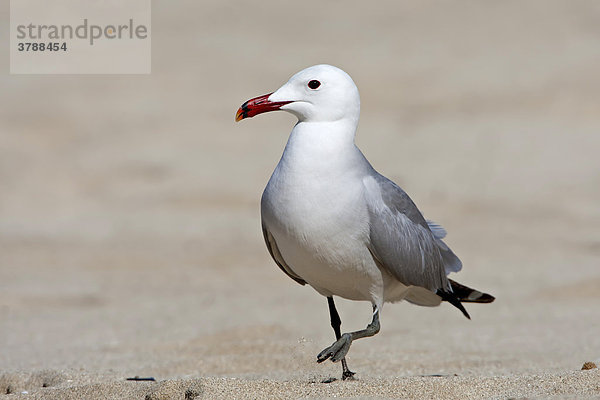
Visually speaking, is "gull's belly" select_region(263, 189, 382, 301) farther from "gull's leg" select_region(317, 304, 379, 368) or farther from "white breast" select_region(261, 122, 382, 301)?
"gull's leg" select_region(317, 304, 379, 368)

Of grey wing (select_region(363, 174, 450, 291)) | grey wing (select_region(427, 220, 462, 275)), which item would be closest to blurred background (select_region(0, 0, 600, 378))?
grey wing (select_region(427, 220, 462, 275))

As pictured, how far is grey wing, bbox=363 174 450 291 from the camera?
4293 millimetres

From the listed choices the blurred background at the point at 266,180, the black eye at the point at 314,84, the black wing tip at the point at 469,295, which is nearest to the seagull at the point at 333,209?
the black eye at the point at 314,84

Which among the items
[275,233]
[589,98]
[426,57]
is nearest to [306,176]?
[275,233]

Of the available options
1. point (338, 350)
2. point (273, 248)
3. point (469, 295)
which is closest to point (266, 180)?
point (469, 295)

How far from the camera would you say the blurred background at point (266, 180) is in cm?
638

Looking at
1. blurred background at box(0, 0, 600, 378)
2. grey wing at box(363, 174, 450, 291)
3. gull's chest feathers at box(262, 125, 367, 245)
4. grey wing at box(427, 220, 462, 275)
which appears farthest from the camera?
blurred background at box(0, 0, 600, 378)

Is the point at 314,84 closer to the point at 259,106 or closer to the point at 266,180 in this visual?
the point at 259,106

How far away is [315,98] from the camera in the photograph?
430cm

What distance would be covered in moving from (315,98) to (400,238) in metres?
0.79

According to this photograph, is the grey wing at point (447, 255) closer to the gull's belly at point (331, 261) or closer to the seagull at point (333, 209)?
the seagull at point (333, 209)

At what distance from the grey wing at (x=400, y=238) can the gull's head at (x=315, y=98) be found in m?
0.37

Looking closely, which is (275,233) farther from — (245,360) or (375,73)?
(375,73)

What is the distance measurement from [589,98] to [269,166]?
5430 mm
